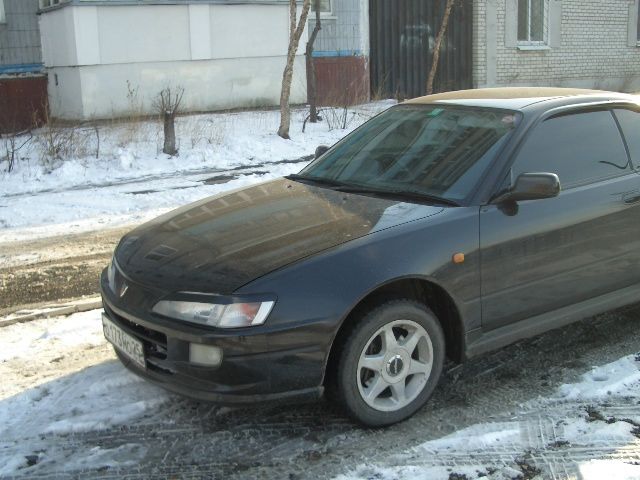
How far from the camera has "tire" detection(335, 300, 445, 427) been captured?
344 centimetres

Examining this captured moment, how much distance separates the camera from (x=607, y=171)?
4.45m

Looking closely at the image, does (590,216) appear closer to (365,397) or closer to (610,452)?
(610,452)

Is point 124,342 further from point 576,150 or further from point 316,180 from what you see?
point 576,150

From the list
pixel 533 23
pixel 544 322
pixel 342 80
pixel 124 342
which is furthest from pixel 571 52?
pixel 124 342

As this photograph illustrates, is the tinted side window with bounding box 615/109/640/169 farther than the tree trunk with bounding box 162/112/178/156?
No

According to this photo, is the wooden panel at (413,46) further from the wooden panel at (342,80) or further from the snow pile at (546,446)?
the snow pile at (546,446)

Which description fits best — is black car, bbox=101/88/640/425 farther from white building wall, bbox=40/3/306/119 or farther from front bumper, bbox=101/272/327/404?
white building wall, bbox=40/3/306/119

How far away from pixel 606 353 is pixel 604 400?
69 cm

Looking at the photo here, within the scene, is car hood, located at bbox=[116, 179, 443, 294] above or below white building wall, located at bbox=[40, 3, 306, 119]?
below

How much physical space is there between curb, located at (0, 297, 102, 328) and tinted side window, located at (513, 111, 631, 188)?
3113mm

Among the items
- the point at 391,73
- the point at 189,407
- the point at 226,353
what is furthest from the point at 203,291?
the point at 391,73

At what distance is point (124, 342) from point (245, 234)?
0.79 metres

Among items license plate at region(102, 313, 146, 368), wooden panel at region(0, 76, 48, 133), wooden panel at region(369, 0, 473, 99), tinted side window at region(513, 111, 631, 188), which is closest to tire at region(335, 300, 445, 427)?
license plate at region(102, 313, 146, 368)

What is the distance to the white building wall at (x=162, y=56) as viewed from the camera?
44.4 ft
